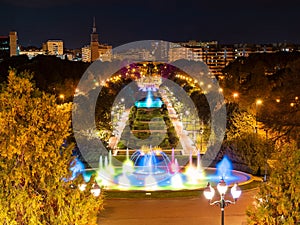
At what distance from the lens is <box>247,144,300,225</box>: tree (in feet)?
34.4

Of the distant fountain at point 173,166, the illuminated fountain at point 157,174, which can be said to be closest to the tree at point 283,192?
the illuminated fountain at point 157,174

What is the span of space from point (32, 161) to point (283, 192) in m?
5.22

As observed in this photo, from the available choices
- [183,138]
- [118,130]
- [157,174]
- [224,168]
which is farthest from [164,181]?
[118,130]

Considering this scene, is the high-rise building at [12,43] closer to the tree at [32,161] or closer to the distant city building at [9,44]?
the distant city building at [9,44]

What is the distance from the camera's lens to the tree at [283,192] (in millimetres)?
10485

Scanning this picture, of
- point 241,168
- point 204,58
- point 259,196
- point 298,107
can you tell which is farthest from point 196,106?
point 204,58

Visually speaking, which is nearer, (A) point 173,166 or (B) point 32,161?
(B) point 32,161

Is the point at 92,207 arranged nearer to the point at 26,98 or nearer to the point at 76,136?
the point at 26,98

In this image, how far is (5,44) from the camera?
504 feet

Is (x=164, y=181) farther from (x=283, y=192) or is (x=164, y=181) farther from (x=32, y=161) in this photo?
(x=32, y=161)

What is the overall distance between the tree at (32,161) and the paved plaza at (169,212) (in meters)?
7.90

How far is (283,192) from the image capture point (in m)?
10.7

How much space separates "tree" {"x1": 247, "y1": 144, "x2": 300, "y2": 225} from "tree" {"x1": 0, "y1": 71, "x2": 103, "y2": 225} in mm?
4335

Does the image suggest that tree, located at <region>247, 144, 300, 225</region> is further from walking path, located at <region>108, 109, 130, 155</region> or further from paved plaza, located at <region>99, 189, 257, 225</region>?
walking path, located at <region>108, 109, 130, 155</region>
